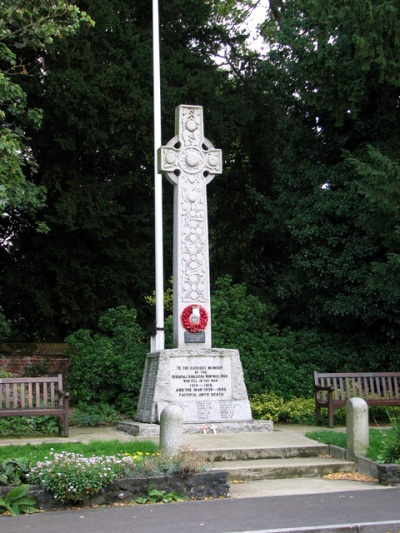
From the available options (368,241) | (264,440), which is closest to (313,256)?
(368,241)

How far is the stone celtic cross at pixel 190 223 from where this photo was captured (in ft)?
42.5

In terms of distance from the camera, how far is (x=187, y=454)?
27.1 ft

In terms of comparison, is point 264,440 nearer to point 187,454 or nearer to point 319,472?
point 319,472

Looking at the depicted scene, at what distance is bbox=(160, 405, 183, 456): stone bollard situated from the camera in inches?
334

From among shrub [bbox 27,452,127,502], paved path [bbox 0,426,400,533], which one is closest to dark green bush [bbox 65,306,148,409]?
paved path [bbox 0,426,400,533]

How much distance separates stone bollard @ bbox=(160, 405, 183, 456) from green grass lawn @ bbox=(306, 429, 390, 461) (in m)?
2.67

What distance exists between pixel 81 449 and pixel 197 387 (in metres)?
3.69

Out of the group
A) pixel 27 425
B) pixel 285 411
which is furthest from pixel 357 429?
pixel 27 425

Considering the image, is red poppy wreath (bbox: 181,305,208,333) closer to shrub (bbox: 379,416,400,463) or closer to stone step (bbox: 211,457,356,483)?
stone step (bbox: 211,457,356,483)

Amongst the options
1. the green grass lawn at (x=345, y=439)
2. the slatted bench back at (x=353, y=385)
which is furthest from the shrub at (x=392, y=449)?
the slatted bench back at (x=353, y=385)

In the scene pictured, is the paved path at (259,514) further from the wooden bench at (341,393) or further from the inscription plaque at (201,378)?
the wooden bench at (341,393)

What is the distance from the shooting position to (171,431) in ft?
28.0

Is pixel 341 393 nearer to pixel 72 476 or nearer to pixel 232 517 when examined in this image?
pixel 232 517

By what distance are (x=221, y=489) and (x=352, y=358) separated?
9.98m
